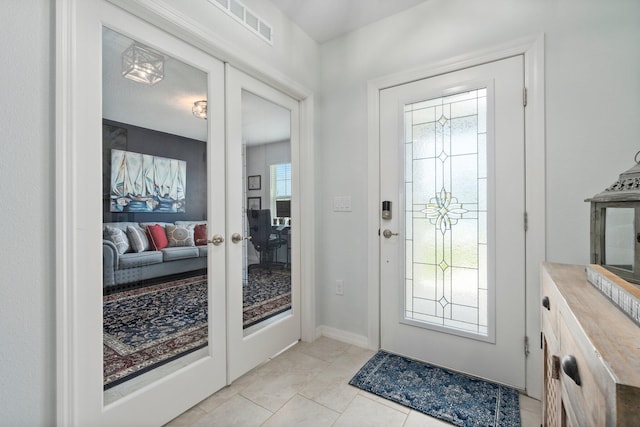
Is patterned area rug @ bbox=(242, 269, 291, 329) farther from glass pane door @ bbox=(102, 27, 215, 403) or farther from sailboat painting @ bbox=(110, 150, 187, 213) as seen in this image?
sailboat painting @ bbox=(110, 150, 187, 213)

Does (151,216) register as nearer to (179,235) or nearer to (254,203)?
(179,235)

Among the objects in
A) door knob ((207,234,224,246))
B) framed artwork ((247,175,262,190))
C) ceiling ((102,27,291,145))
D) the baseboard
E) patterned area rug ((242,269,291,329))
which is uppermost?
ceiling ((102,27,291,145))

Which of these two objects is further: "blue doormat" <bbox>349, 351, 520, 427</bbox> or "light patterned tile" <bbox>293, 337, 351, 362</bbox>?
"light patterned tile" <bbox>293, 337, 351, 362</bbox>

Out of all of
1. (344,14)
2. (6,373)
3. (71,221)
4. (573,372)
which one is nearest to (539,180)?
(573,372)

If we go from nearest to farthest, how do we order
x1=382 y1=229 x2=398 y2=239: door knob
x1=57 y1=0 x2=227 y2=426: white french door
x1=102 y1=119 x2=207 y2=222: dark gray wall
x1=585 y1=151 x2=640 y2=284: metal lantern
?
x1=585 y1=151 x2=640 y2=284: metal lantern < x1=57 y1=0 x2=227 y2=426: white french door < x1=102 y1=119 x2=207 y2=222: dark gray wall < x1=382 y1=229 x2=398 y2=239: door knob

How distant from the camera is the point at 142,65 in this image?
146 centimetres


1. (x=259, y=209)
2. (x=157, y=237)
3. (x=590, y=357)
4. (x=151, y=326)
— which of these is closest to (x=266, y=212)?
(x=259, y=209)

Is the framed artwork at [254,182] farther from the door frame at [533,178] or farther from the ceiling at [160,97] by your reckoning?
the door frame at [533,178]

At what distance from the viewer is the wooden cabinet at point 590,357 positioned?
0.41 m

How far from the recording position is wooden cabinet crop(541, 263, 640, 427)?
1.34 ft


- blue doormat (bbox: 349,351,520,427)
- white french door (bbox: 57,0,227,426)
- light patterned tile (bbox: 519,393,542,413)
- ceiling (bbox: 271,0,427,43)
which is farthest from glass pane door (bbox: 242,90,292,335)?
light patterned tile (bbox: 519,393,542,413)

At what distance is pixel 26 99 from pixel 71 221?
0.46 meters

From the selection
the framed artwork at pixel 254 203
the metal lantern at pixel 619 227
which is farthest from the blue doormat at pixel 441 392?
the framed artwork at pixel 254 203

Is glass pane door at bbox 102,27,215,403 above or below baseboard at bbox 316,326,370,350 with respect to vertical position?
above
